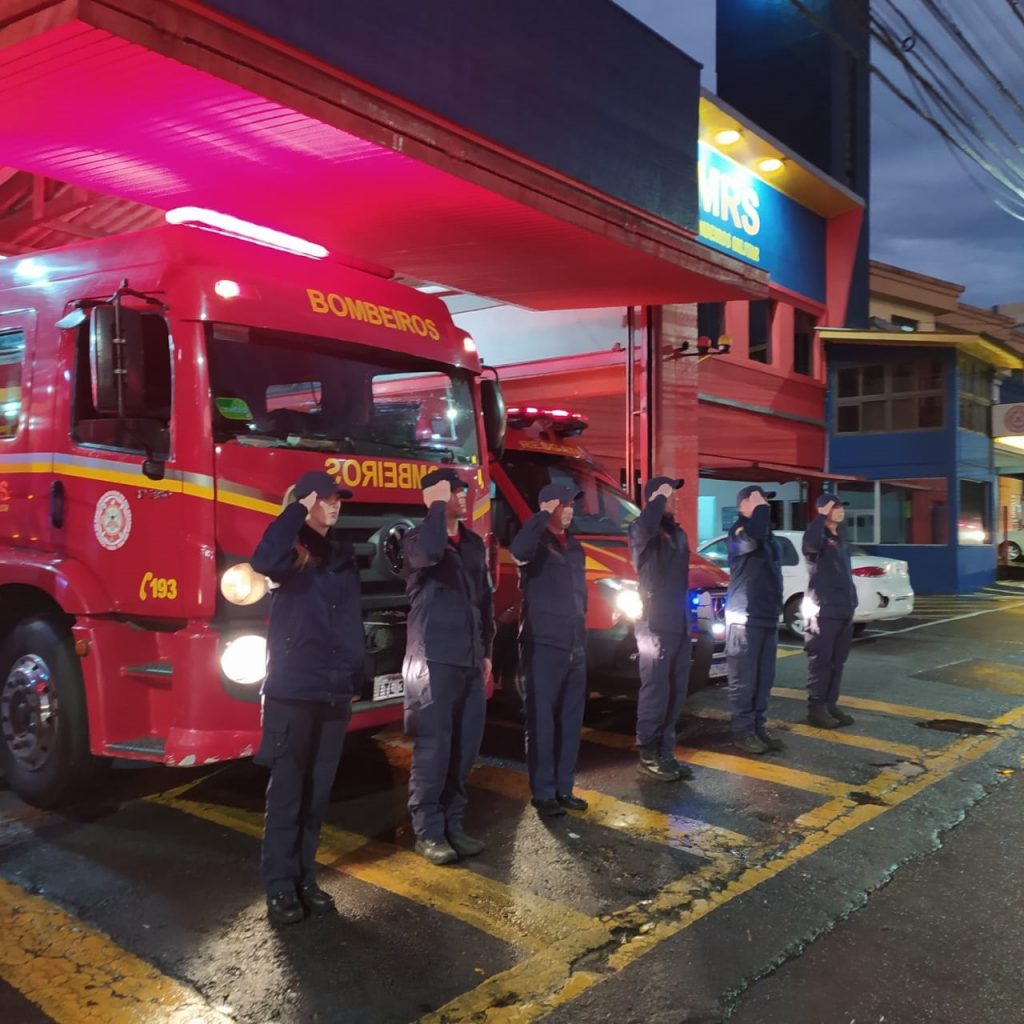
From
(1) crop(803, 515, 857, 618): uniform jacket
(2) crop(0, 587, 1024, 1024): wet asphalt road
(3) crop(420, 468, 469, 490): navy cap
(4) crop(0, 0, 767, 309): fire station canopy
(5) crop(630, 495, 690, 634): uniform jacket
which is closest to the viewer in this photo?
(2) crop(0, 587, 1024, 1024): wet asphalt road

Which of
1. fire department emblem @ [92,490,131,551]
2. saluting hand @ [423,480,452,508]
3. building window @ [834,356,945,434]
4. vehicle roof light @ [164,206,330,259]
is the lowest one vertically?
fire department emblem @ [92,490,131,551]

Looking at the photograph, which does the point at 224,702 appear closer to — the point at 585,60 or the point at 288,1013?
the point at 288,1013

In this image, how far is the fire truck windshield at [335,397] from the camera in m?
4.70

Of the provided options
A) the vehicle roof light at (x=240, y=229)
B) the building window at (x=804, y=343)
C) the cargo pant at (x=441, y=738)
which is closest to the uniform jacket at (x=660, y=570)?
the cargo pant at (x=441, y=738)

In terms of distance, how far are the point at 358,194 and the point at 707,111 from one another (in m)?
9.05

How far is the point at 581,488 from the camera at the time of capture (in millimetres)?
7883

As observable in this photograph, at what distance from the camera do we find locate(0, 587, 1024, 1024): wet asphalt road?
3.29 meters

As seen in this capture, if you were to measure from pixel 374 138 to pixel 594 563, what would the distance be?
3334 mm

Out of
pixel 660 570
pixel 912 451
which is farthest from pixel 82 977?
pixel 912 451

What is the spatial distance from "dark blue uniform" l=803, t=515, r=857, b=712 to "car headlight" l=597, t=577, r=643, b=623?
65.5 inches

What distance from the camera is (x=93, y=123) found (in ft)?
20.0

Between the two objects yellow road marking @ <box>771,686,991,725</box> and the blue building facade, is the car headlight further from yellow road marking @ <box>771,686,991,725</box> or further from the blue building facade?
the blue building facade

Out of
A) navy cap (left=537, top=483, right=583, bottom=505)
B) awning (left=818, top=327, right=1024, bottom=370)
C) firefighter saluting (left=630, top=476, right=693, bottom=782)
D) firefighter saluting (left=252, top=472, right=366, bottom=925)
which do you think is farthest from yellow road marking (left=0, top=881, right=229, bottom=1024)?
awning (left=818, top=327, right=1024, bottom=370)

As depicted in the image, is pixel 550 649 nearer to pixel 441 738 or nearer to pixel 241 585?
pixel 441 738
